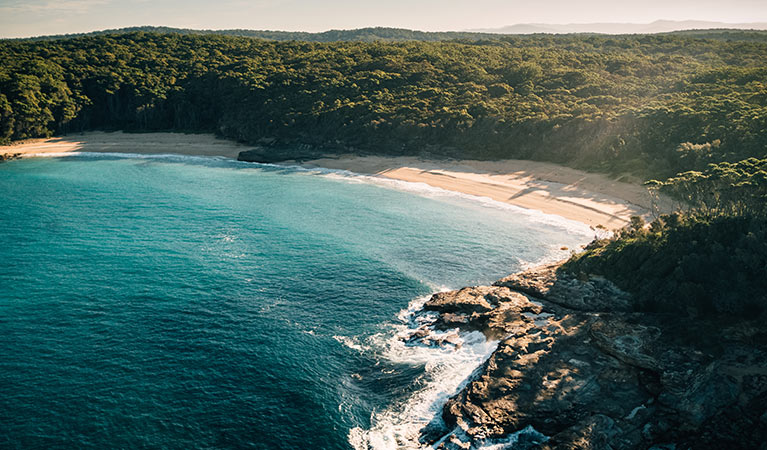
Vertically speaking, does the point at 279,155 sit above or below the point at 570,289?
above

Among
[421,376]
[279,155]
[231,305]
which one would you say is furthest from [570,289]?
[279,155]

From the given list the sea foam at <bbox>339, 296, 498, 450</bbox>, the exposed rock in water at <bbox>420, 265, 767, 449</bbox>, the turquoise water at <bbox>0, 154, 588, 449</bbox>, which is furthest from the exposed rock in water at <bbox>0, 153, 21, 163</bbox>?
the exposed rock in water at <bbox>420, 265, 767, 449</bbox>

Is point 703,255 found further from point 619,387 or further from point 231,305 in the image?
point 231,305

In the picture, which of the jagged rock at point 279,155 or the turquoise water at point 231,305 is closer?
the turquoise water at point 231,305

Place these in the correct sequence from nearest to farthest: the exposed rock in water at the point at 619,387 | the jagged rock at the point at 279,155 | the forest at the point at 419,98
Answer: the exposed rock in water at the point at 619,387 → the forest at the point at 419,98 → the jagged rock at the point at 279,155

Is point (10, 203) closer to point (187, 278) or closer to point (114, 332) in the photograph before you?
point (187, 278)

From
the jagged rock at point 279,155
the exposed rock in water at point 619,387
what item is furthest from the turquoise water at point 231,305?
the jagged rock at point 279,155

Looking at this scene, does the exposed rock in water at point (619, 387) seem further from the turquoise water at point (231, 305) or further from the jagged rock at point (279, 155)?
the jagged rock at point (279, 155)
